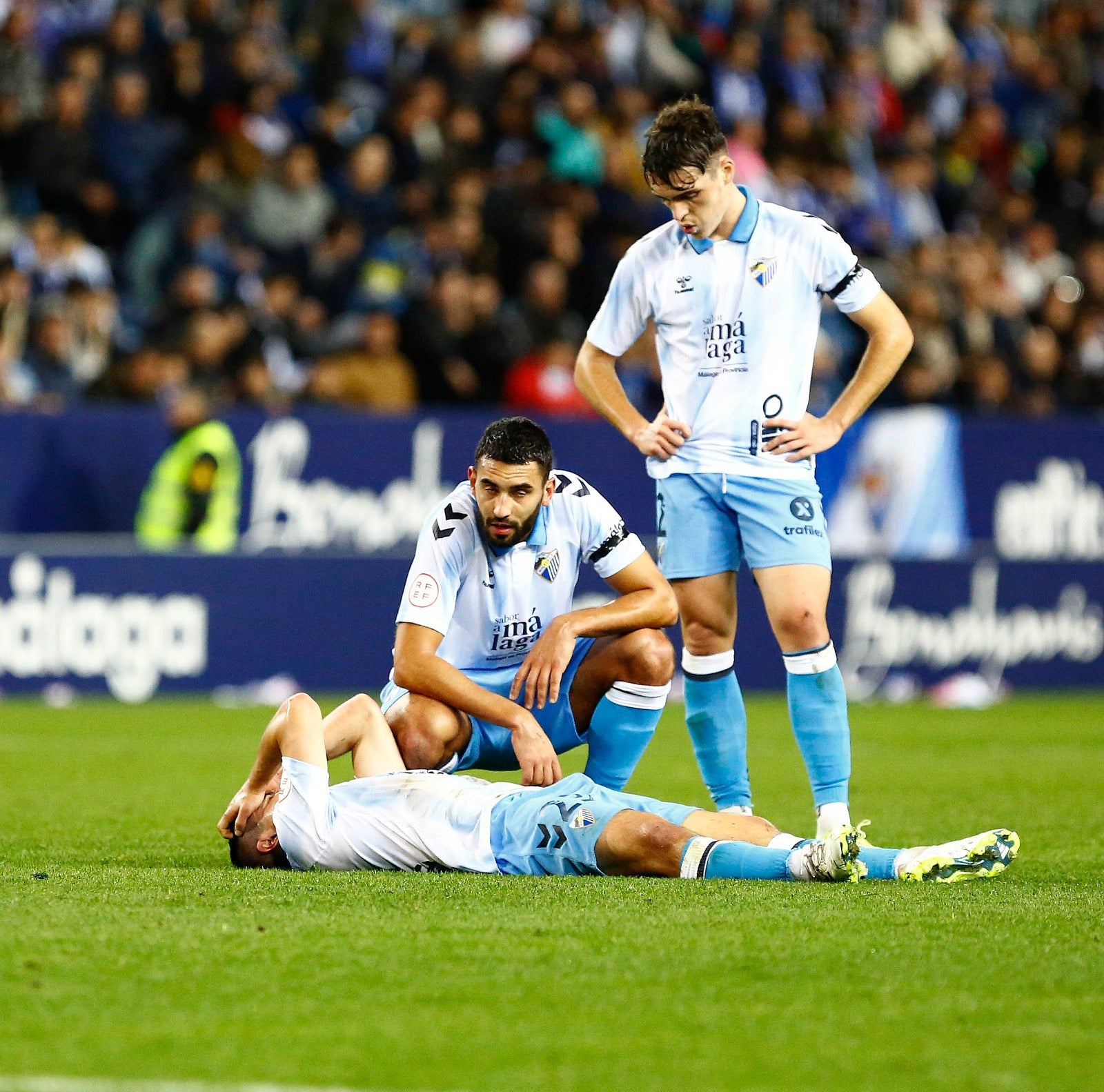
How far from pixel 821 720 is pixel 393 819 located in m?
1.50

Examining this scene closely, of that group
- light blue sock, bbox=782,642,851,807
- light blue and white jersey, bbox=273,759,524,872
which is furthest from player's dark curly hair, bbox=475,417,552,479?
light blue sock, bbox=782,642,851,807

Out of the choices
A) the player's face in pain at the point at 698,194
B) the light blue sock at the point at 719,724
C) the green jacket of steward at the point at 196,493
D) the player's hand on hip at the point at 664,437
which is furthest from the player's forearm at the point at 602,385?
the green jacket of steward at the point at 196,493

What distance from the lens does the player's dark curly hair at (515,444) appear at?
19.4 ft

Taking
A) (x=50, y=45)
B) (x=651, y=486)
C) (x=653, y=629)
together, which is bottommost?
(x=653, y=629)

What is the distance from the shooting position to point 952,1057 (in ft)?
11.2

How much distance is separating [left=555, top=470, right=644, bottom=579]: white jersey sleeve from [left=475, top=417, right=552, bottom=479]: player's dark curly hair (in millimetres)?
486

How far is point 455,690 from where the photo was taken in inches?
235

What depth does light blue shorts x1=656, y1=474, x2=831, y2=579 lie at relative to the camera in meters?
6.39

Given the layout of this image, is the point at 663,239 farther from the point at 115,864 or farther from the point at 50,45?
the point at 50,45

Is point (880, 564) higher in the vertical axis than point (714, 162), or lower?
lower

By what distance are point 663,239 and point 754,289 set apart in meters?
0.41

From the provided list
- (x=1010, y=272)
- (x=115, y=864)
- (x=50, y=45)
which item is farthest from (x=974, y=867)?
(x=1010, y=272)

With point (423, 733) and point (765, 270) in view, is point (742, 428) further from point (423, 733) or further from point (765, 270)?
point (423, 733)

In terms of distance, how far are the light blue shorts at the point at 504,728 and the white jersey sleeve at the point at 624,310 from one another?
3.56 feet
